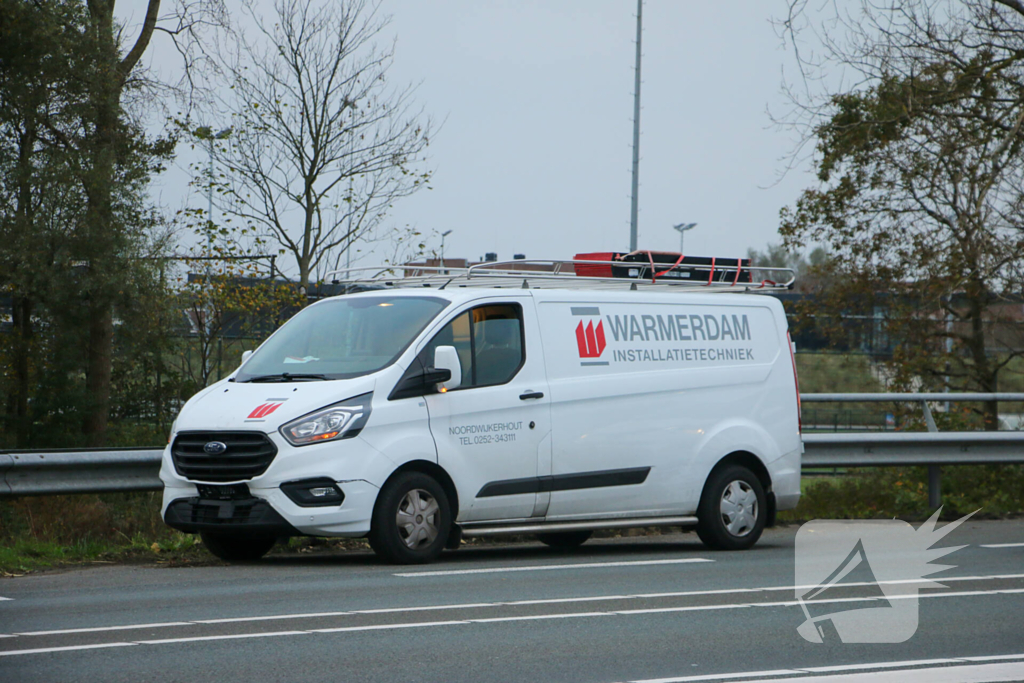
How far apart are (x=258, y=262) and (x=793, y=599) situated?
14.8 metres

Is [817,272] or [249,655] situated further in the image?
[817,272]

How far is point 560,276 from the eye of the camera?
1043 cm

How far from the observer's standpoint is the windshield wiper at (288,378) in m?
8.96

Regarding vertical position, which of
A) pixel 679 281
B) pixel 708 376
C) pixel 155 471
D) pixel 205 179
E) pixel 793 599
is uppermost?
pixel 205 179

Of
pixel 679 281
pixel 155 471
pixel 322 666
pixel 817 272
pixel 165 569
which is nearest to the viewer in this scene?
pixel 322 666

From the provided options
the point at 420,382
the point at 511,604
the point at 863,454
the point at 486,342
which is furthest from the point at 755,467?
the point at 511,604

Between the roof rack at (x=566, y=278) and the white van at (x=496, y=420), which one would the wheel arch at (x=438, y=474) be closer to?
the white van at (x=496, y=420)

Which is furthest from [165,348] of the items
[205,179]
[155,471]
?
[155,471]

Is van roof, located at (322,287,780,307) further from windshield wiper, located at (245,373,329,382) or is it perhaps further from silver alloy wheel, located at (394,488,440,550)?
silver alloy wheel, located at (394,488,440,550)

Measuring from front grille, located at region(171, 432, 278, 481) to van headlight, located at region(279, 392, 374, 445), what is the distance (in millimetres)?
157

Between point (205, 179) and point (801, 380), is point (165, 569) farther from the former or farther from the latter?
point (801, 380)

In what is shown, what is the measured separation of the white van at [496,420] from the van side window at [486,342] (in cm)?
1

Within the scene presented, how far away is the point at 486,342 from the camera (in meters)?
9.46

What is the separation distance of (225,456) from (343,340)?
127cm
